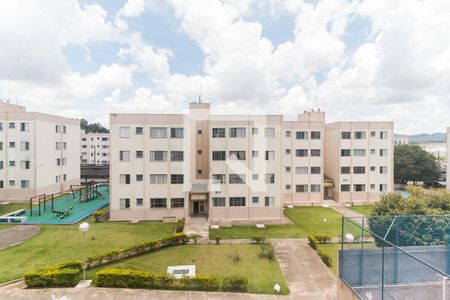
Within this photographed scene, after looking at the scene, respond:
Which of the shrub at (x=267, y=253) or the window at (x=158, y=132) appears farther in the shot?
the window at (x=158, y=132)

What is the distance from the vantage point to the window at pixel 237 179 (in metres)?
25.1

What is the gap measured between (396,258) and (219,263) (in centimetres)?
1022

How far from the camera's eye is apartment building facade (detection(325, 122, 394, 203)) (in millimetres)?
34062

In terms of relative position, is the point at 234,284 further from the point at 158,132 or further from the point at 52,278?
the point at 158,132

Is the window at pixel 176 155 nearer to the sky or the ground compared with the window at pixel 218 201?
nearer to the sky

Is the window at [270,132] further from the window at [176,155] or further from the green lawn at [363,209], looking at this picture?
the green lawn at [363,209]

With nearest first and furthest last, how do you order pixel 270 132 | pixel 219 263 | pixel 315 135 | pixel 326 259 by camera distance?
1. pixel 219 263
2. pixel 326 259
3. pixel 270 132
4. pixel 315 135

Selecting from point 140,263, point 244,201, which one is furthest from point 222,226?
point 140,263

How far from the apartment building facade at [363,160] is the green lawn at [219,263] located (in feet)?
69.6

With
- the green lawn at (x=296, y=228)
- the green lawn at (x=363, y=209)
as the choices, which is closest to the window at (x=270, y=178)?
the green lawn at (x=296, y=228)

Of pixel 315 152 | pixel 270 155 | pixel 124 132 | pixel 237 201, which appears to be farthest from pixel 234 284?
pixel 315 152

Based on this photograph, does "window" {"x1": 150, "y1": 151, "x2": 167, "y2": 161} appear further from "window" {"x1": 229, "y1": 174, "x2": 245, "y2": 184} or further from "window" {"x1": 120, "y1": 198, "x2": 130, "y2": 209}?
"window" {"x1": 229, "y1": 174, "x2": 245, "y2": 184}

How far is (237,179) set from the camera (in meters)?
25.2

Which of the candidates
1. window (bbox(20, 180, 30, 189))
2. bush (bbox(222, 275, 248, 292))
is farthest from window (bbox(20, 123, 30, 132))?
bush (bbox(222, 275, 248, 292))
